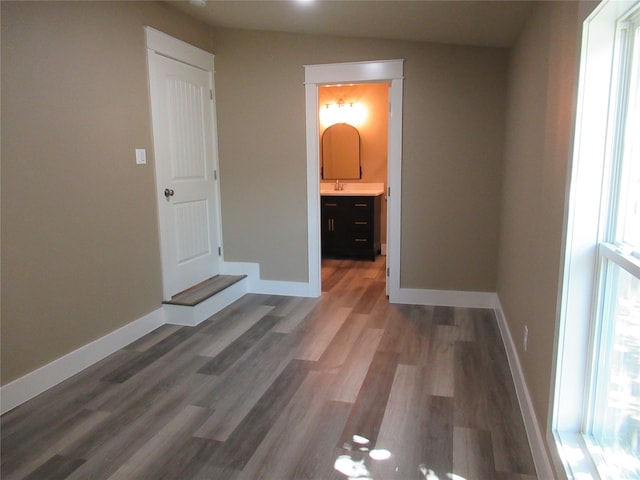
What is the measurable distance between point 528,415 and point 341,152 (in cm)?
447

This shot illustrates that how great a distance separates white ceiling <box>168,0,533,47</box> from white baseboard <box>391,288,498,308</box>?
6.68 ft

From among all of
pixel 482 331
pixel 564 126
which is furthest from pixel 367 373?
pixel 564 126

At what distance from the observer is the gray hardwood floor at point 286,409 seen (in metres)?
1.93

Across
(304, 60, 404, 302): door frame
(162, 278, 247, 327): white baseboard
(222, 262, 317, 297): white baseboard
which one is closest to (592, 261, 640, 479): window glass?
(304, 60, 404, 302): door frame

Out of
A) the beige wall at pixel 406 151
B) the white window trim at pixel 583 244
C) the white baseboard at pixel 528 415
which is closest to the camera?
the white window trim at pixel 583 244

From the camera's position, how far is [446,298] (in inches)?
158

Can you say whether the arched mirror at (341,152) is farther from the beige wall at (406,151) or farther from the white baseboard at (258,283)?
the white baseboard at (258,283)

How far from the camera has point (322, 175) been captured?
20.4 ft

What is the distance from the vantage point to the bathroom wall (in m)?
5.84

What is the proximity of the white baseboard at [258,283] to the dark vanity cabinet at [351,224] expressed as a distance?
1.53 m

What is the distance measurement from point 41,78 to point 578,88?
2632 millimetres

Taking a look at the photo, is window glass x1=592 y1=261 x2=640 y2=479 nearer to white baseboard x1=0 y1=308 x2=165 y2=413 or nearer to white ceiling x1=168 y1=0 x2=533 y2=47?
white ceiling x1=168 y1=0 x2=533 y2=47

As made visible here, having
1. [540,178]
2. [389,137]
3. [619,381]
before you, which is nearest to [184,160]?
[389,137]

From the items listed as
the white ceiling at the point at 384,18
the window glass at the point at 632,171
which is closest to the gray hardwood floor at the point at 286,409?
the window glass at the point at 632,171
